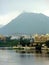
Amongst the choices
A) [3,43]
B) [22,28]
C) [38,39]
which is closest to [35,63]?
[38,39]

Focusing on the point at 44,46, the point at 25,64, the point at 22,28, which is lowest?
the point at 25,64

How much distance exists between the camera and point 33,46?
3756cm

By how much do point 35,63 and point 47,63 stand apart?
0.59m

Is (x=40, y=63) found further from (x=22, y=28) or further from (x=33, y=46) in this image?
(x=22, y=28)

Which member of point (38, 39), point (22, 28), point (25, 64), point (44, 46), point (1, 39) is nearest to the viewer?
point (25, 64)

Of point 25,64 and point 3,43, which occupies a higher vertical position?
point 3,43

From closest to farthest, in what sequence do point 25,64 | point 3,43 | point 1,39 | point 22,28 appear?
point 25,64 → point 3,43 → point 1,39 → point 22,28

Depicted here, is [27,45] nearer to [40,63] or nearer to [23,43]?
[23,43]

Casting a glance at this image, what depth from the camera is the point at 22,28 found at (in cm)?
8738

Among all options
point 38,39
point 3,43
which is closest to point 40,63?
point 38,39

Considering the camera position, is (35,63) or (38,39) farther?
(38,39)

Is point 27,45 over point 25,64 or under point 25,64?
over

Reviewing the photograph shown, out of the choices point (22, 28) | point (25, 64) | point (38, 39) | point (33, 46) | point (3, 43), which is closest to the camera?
point (25, 64)

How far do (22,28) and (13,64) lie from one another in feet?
228
